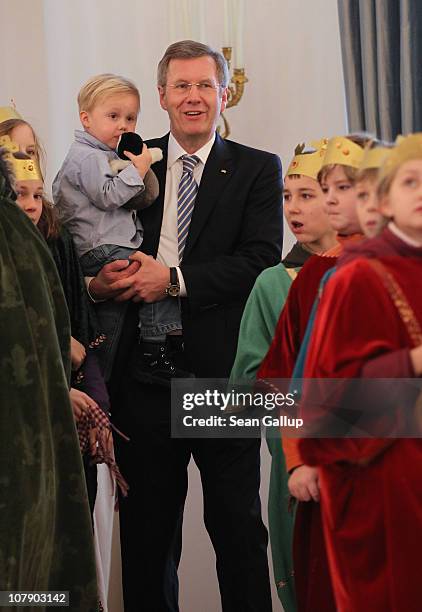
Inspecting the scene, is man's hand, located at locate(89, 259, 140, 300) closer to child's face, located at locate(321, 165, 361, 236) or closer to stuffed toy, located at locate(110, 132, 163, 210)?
stuffed toy, located at locate(110, 132, 163, 210)

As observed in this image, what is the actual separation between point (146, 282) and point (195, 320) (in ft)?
0.64

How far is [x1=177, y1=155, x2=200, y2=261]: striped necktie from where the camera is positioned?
3.27 meters

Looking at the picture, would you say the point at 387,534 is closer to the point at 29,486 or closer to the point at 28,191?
the point at 29,486

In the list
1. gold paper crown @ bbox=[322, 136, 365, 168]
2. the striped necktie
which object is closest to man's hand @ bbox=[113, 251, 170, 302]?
the striped necktie

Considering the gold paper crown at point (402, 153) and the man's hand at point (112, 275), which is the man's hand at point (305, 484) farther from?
the man's hand at point (112, 275)

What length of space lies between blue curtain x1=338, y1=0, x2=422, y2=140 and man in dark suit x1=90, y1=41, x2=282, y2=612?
651 millimetres

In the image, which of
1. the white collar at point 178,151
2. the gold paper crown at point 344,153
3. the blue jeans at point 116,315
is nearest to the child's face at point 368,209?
the gold paper crown at point 344,153

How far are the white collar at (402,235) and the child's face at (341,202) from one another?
0.26 meters

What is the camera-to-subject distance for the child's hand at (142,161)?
10.5 feet

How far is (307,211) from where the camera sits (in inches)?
99.8

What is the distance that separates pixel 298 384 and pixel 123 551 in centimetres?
140

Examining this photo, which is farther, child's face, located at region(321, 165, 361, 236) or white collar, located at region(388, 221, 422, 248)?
child's face, located at region(321, 165, 361, 236)

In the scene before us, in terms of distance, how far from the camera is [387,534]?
182 centimetres

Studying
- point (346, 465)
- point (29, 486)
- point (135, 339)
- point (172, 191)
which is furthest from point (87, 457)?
point (346, 465)
